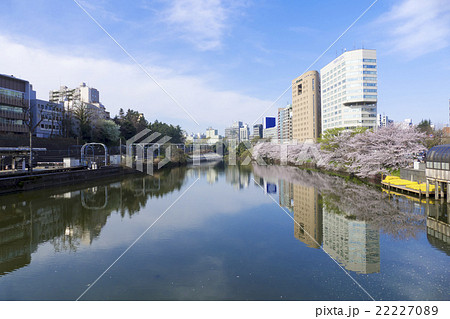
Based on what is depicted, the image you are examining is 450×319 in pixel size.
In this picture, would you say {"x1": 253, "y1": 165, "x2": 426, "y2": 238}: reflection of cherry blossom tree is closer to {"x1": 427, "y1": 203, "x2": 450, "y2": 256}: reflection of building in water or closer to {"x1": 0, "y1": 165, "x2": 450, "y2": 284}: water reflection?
{"x1": 0, "y1": 165, "x2": 450, "y2": 284}: water reflection

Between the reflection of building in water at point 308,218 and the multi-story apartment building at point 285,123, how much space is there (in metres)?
103

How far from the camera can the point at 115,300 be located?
21.8 ft

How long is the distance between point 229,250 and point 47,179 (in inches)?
871

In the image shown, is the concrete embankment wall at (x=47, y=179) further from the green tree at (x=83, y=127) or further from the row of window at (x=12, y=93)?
the row of window at (x=12, y=93)

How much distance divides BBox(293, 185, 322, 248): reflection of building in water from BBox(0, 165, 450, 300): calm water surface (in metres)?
0.09

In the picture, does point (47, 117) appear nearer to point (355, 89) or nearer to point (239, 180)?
point (239, 180)

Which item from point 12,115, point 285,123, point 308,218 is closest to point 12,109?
point 12,115

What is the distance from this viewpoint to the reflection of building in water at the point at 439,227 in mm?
10431

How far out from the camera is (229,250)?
1014 centimetres

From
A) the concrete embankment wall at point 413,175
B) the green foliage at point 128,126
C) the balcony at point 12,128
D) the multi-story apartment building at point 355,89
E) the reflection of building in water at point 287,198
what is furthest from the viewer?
the multi-story apartment building at point 355,89

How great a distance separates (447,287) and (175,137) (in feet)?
266

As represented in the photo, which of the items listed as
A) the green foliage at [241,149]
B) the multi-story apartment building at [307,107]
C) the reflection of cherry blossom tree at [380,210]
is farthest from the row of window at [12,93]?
the multi-story apartment building at [307,107]

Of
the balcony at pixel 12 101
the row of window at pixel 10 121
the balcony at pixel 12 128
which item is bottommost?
the balcony at pixel 12 128
